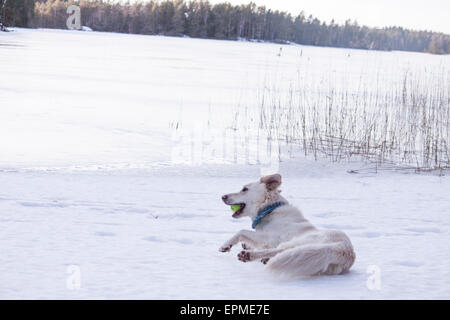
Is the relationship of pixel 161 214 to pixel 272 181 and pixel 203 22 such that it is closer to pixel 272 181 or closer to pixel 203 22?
pixel 272 181

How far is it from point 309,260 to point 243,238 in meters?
0.82

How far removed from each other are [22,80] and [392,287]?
16.9 m

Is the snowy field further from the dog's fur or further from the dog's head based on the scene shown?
the dog's head

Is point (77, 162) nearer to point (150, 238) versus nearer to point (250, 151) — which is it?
point (250, 151)

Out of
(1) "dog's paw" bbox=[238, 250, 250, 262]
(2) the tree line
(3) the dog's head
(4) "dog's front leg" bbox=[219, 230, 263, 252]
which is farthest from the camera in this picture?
(2) the tree line

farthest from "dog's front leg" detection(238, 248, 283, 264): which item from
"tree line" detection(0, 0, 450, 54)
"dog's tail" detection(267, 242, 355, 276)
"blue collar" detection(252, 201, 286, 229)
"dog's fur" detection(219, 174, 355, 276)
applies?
"tree line" detection(0, 0, 450, 54)

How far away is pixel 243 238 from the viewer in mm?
4570

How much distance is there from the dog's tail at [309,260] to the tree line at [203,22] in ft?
232

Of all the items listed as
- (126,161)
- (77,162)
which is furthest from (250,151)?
(77,162)

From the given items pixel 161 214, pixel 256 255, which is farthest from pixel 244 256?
pixel 161 214

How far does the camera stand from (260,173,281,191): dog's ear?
15.2ft

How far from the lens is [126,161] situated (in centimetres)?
923

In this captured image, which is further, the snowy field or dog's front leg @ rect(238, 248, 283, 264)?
dog's front leg @ rect(238, 248, 283, 264)

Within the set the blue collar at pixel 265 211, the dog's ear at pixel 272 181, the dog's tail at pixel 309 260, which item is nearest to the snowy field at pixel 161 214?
the dog's tail at pixel 309 260
